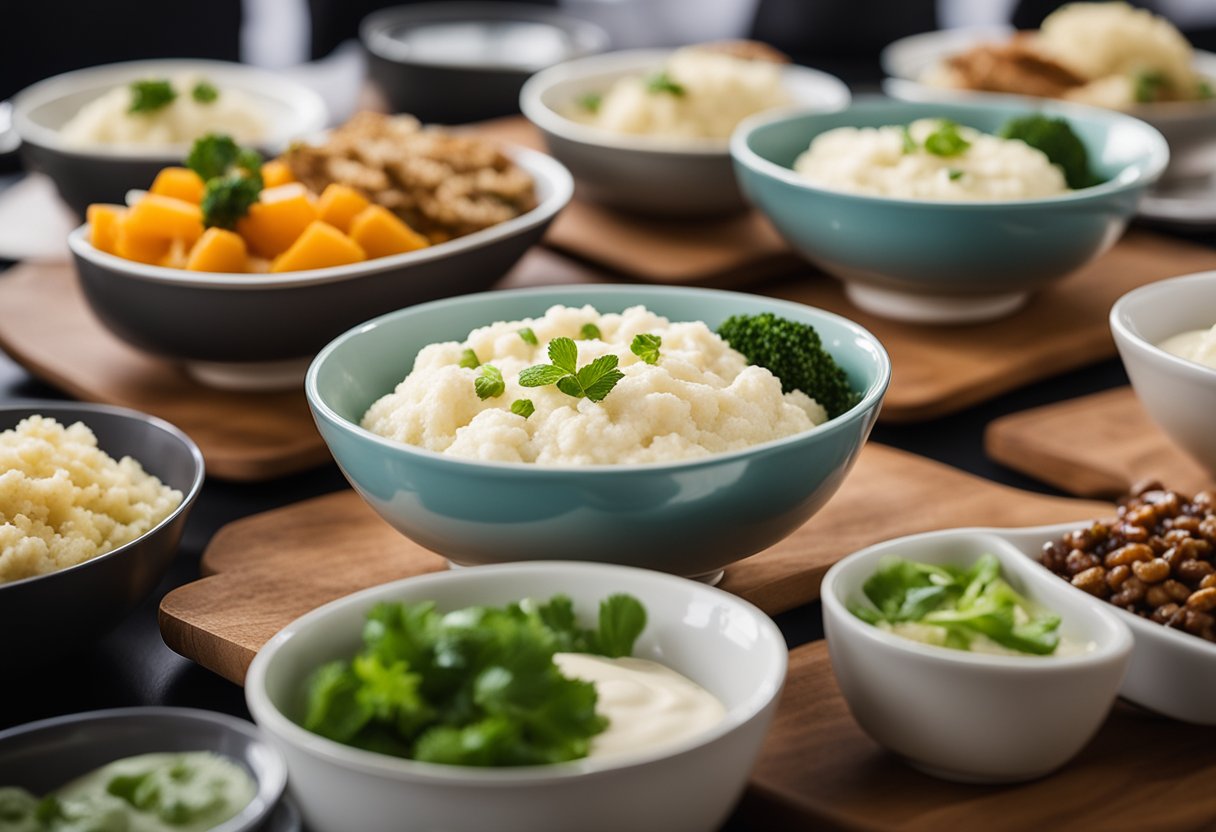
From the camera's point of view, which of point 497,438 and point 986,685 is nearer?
point 986,685

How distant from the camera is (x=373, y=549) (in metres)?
2.17

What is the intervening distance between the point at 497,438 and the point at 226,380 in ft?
3.73

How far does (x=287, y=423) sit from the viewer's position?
8.49ft

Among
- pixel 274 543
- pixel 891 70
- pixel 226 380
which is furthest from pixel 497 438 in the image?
pixel 891 70

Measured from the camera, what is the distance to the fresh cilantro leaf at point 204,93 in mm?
3568

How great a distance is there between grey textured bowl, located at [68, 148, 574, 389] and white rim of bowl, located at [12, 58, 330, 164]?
490 mm

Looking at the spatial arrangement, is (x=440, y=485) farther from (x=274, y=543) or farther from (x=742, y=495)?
(x=274, y=543)

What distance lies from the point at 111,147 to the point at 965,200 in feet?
6.36

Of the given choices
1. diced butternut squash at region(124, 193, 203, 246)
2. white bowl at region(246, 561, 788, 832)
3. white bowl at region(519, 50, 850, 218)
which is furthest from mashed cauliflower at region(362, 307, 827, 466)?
white bowl at region(519, 50, 850, 218)

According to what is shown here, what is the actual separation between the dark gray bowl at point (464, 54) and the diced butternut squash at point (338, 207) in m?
1.48

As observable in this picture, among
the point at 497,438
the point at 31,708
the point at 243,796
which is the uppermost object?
the point at 497,438

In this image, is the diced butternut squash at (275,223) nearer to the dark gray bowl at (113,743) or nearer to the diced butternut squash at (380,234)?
the diced butternut squash at (380,234)

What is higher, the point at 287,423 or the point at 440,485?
the point at 440,485

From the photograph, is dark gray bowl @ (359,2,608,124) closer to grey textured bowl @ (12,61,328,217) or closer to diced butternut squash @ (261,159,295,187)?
grey textured bowl @ (12,61,328,217)
